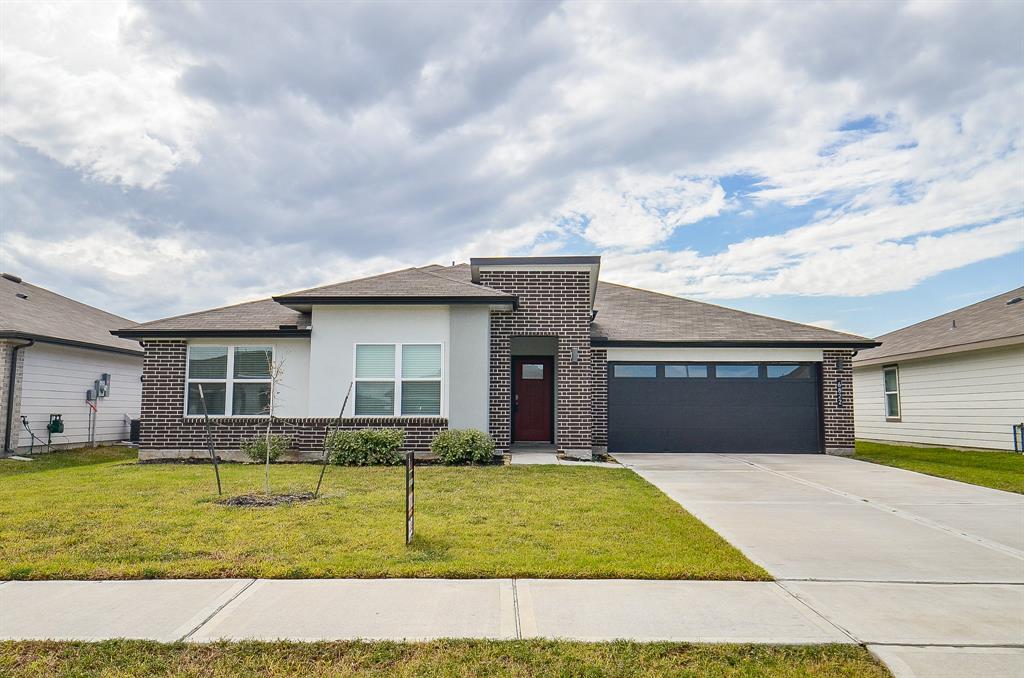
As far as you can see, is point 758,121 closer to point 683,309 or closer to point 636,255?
point 683,309

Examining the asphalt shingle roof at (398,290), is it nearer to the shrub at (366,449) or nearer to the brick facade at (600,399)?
the shrub at (366,449)

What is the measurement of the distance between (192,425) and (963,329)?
808 inches

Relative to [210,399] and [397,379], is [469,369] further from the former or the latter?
[210,399]

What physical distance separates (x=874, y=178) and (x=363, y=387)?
13397mm

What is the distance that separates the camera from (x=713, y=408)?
16.0 m

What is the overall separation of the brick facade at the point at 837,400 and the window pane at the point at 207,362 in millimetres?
14699

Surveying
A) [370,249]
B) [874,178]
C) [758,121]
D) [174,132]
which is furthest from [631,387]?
[174,132]

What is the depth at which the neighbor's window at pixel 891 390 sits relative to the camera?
20094mm

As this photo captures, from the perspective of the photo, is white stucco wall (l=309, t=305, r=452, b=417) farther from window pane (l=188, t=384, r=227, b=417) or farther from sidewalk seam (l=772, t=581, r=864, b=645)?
sidewalk seam (l=772, t=581, r=864, b=645)

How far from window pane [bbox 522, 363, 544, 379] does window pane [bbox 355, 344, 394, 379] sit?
454 centimetres

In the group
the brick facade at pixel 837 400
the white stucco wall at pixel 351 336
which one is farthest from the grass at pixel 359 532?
the brick facade at pixel 837 400

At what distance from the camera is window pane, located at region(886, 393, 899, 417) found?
66.2 ft

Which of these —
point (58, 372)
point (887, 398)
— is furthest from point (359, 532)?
point (887, 398)

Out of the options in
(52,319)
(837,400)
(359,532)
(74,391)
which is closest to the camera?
(359,532)
